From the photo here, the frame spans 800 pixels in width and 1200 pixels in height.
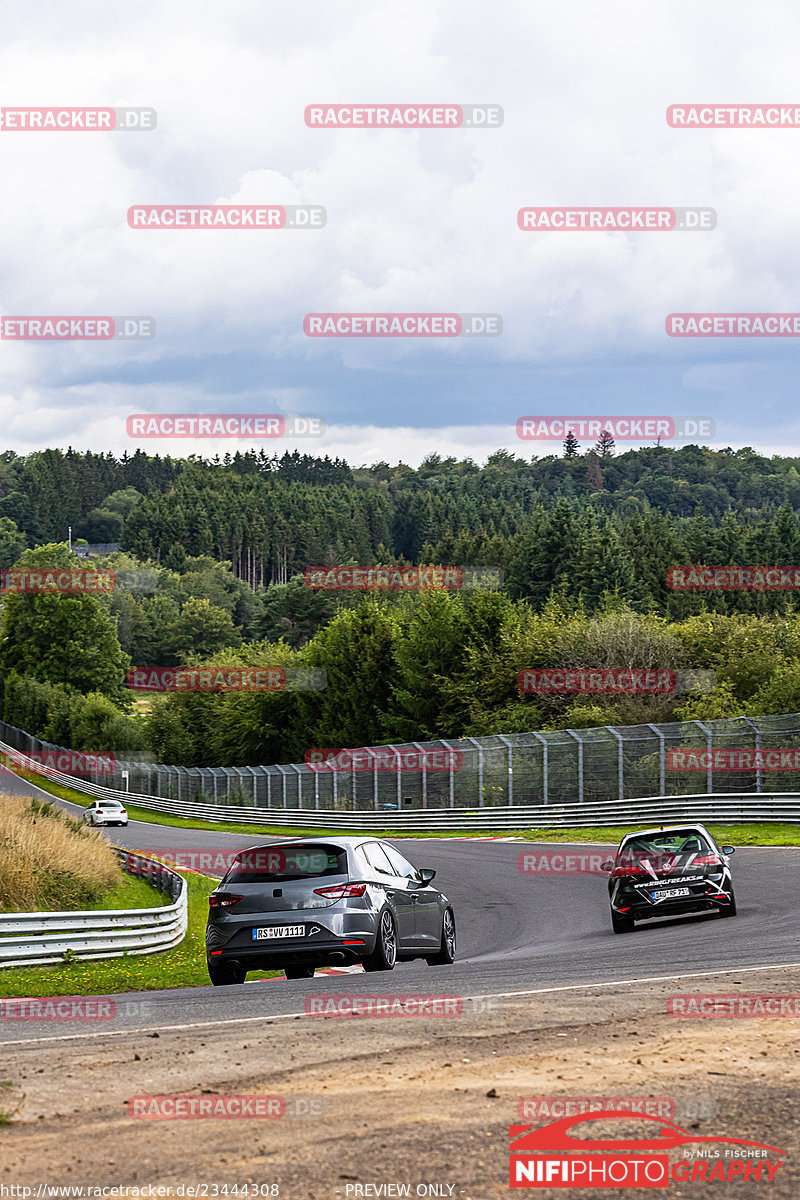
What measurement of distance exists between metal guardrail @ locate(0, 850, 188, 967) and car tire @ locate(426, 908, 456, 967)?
14.6ft

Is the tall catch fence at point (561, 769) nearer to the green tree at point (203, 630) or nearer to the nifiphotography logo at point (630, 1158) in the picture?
the nifiphotography logo at point (630, 1158)

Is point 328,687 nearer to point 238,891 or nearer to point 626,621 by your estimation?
point 626,621

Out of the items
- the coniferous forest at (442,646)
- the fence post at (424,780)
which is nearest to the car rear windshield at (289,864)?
the coniferous forest at (442,646)

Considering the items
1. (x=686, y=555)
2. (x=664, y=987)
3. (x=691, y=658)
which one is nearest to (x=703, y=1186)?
(x=664, y=987)

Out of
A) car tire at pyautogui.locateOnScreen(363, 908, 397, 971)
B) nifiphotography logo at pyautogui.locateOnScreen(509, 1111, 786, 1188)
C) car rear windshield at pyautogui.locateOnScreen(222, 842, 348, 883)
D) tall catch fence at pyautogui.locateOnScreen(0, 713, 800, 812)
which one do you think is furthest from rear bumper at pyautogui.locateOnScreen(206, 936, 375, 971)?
tall catch fence at pyautogui.locateOnScreen(0, 713, 800, 812)

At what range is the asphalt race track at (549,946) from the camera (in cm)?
1054

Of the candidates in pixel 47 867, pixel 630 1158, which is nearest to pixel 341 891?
pixel 630 1158

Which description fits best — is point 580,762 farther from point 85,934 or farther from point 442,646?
point 442,646

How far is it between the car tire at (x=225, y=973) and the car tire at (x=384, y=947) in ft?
4.05

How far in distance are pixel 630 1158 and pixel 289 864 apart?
7.61m

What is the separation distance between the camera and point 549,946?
15203mm

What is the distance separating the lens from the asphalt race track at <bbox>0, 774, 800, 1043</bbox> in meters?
10.5

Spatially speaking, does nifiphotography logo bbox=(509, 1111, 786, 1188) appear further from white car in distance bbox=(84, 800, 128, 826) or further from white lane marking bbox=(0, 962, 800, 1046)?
white car in distance bbox=(84, 800, 128, 826)

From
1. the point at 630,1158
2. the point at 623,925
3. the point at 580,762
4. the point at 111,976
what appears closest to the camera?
the point at 630,1158
